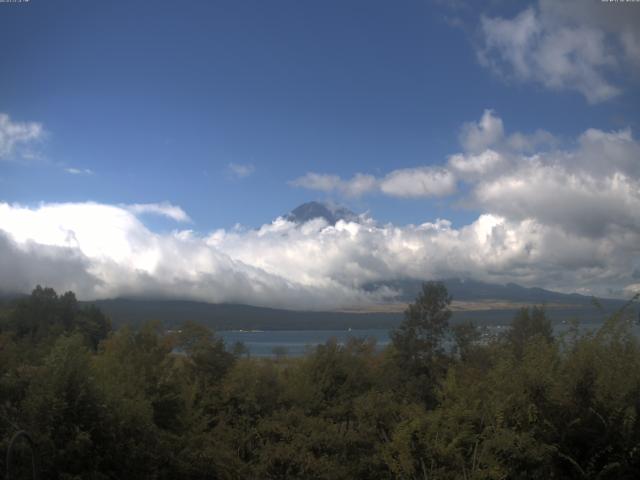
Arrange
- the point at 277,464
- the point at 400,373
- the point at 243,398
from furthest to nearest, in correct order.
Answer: the point at 400,373 → the point at 243,398 → the point at 277,464

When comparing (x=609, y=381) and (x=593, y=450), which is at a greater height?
(x=609, y=381)

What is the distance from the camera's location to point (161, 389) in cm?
1908

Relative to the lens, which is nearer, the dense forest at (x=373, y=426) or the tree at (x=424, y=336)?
the dense forest at (x=373, y=426)

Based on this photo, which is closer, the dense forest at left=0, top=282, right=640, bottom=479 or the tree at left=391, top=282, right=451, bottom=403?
the dense forest at left=0, top=282, right=640, bottom=479

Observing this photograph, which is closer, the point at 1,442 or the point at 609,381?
the point at 1,442

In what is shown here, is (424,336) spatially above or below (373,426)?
above

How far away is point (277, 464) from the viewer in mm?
16188

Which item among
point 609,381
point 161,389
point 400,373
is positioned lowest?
point 400,373

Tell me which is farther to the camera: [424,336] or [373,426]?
[424,336]

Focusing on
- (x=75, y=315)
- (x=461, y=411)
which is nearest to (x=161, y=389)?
(x=461, y=411)

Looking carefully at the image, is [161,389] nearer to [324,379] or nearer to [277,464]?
[277,464]

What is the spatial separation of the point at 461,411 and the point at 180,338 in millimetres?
20964

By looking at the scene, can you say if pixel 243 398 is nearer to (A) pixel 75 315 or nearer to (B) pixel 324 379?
(B) pixel 324 379

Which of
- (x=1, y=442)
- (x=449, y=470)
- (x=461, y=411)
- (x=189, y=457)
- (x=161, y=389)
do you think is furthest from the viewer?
(x=161, y=389)
